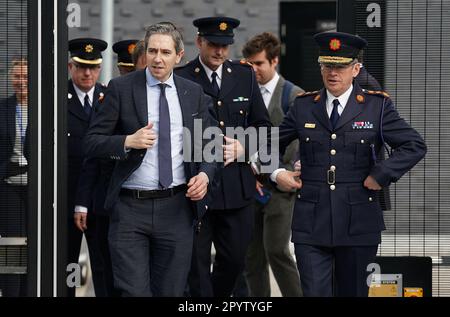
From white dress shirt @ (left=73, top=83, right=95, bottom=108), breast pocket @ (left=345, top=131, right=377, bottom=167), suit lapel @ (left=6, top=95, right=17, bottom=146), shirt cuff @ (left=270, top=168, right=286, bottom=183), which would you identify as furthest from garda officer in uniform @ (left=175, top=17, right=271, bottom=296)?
suit lapel @ (left=6, top=95, right=17, bottom=146)

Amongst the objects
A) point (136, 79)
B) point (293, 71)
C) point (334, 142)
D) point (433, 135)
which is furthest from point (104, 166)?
point (293, 71)

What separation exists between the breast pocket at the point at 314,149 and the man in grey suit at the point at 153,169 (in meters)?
0.55

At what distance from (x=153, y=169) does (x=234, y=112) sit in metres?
1.19

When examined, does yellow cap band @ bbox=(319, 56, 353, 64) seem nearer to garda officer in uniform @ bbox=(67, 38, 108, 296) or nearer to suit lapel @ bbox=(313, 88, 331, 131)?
suit lapel @ bbox=(313, 88, 331, 131)

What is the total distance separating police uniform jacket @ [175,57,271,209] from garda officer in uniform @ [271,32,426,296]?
90 centimetres

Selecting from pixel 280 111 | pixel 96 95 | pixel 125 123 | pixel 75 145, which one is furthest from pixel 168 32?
pixel 280 111

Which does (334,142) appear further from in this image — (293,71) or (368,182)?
(293,71)

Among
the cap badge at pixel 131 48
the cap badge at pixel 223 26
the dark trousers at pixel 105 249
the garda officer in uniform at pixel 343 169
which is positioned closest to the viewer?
the garda officer in uniform at pixel 343 169

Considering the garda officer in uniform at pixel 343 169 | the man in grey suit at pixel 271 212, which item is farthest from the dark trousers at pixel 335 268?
the man in grey suit at pixel 271 212

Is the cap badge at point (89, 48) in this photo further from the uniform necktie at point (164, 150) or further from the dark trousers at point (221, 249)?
the uniform necktie at point (164, 150)

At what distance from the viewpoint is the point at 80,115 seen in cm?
858

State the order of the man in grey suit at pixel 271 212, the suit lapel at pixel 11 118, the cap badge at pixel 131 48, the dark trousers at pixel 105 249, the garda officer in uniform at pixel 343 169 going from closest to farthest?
the garda officer in uniform at pixel 343 169
the suit lapel at pixel 11 118
the dark trousers at pixel 105 249
the cap badge at pixel 131 48
the man in grey suit at pixel 271 212

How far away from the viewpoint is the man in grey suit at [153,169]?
725 centimetres

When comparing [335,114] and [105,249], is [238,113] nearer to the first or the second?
[335,114]
